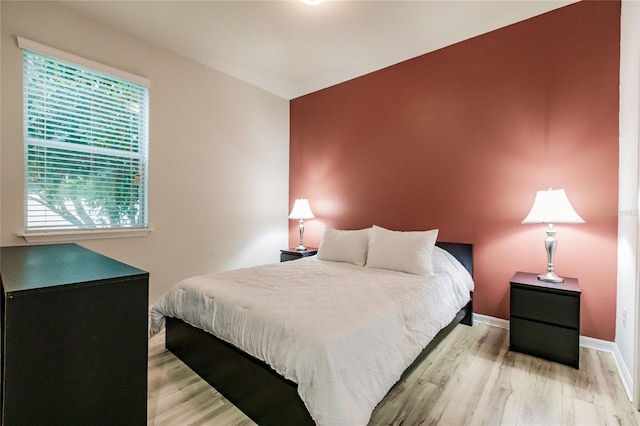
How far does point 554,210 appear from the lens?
2.24 m

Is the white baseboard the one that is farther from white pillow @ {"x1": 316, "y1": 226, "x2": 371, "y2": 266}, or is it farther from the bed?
white pillow @ {"x1": 316, "y1": 226, "x2": 371, "y2": 266}

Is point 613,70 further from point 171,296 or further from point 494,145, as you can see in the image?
point 171,296

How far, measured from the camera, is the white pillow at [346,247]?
9.75ft

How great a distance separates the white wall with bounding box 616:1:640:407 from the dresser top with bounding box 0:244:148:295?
8.83ft

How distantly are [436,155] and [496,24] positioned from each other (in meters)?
1.27

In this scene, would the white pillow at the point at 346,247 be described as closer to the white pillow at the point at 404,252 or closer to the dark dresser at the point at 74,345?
the white pillow at the point at 404,252

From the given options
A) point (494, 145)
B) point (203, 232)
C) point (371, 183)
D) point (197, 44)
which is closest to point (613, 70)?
point (494, 145)

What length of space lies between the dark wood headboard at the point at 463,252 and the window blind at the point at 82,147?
10.3ft

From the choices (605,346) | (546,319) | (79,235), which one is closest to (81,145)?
(79,235)

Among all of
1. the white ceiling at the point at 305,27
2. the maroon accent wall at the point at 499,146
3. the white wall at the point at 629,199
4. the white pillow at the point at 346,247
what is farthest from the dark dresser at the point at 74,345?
the maroon accent wall at the point at 499,146

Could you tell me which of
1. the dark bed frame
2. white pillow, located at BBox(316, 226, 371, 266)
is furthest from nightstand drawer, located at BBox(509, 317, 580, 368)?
white pillow, located at BBox(316, 226, 371, 266)

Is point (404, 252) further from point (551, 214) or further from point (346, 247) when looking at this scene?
point (551, 214)

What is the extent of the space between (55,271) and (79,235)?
1.89 m

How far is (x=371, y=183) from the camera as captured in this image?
3662 mm
